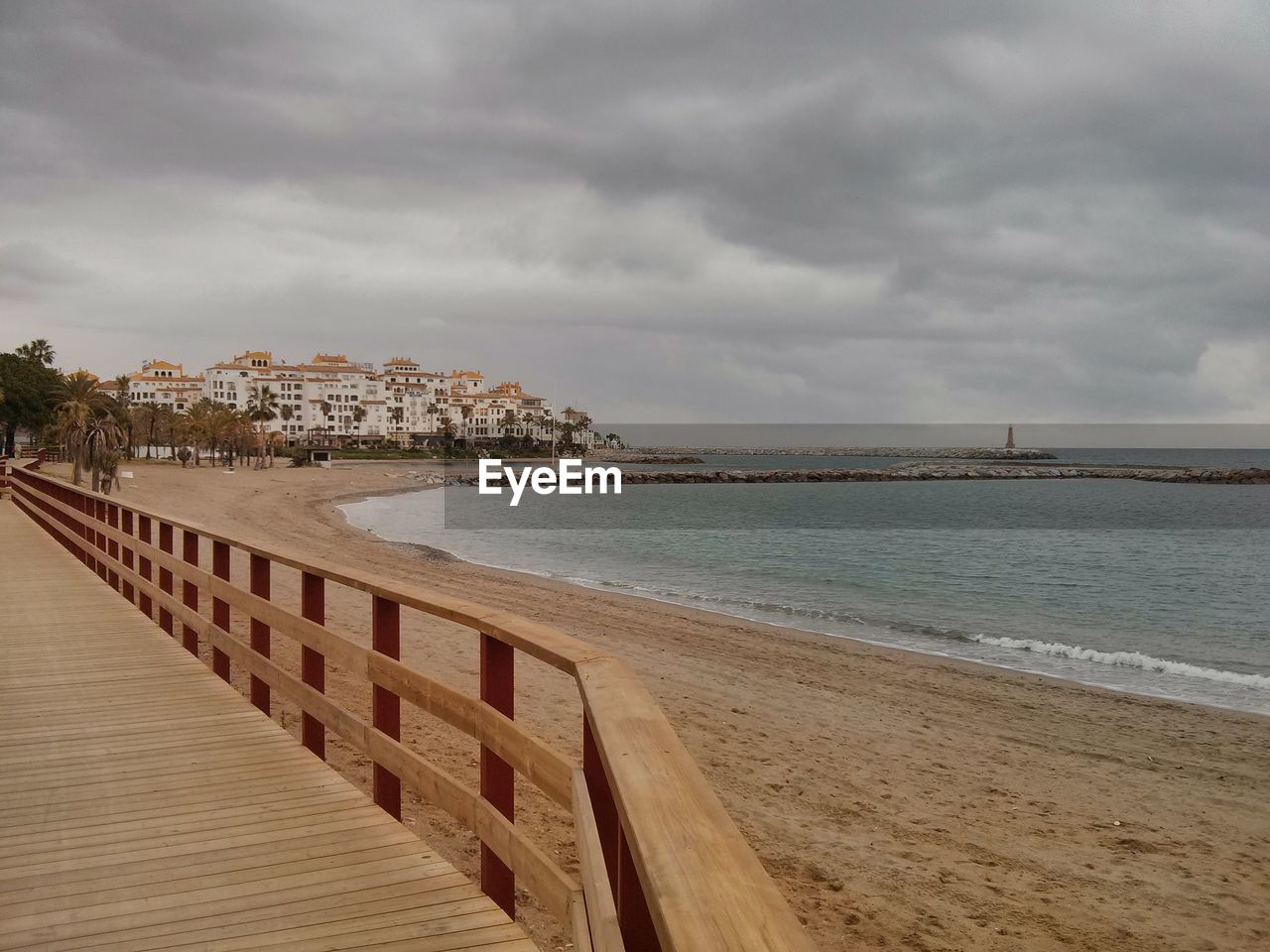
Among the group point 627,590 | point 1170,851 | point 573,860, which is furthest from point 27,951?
point 627,590

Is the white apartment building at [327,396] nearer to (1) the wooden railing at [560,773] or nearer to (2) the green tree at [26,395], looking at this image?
(2) the green tree at [26,395]

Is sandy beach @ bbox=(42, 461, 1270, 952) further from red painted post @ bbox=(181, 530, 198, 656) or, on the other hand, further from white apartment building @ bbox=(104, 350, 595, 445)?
white apartment building @ bbox=(104, 350, 595, 445)

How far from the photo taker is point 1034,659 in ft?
49.9

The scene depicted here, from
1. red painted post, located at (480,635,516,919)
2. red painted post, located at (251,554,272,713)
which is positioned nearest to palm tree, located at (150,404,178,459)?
red painted post, located at (251,554,272,713)

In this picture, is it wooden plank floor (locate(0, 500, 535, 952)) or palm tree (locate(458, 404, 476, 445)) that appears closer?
wooden plank floor (locate(0, 500, 535, 952))

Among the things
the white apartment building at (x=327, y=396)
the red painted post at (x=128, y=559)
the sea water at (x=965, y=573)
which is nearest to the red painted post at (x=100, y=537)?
the red painted post at (x=128, y=559)

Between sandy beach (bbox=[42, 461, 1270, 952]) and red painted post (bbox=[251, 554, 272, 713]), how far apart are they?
2.93ft

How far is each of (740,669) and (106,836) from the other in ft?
30.7

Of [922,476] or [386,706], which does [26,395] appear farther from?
[922,476]

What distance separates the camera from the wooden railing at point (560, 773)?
3.82ft

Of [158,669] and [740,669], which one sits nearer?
[158,669]

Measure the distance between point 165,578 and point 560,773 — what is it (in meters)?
7.29

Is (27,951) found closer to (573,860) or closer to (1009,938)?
(573,860)

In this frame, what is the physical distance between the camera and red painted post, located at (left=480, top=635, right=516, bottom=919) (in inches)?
120
